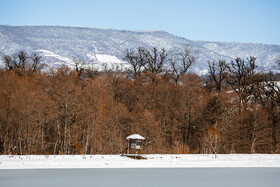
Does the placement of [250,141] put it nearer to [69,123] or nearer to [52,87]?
[69,123]

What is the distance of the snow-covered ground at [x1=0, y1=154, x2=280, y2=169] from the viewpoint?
27.1 meters

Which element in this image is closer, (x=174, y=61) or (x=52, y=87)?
(x=52, y=87)

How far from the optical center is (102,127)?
54781 mm

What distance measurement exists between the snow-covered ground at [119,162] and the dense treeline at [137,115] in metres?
12.4

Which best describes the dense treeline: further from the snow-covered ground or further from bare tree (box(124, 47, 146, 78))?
the snow-covered ground

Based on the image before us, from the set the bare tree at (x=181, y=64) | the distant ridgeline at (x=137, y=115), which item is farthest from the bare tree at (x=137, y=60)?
the bare tree at (x=181, y=64)
